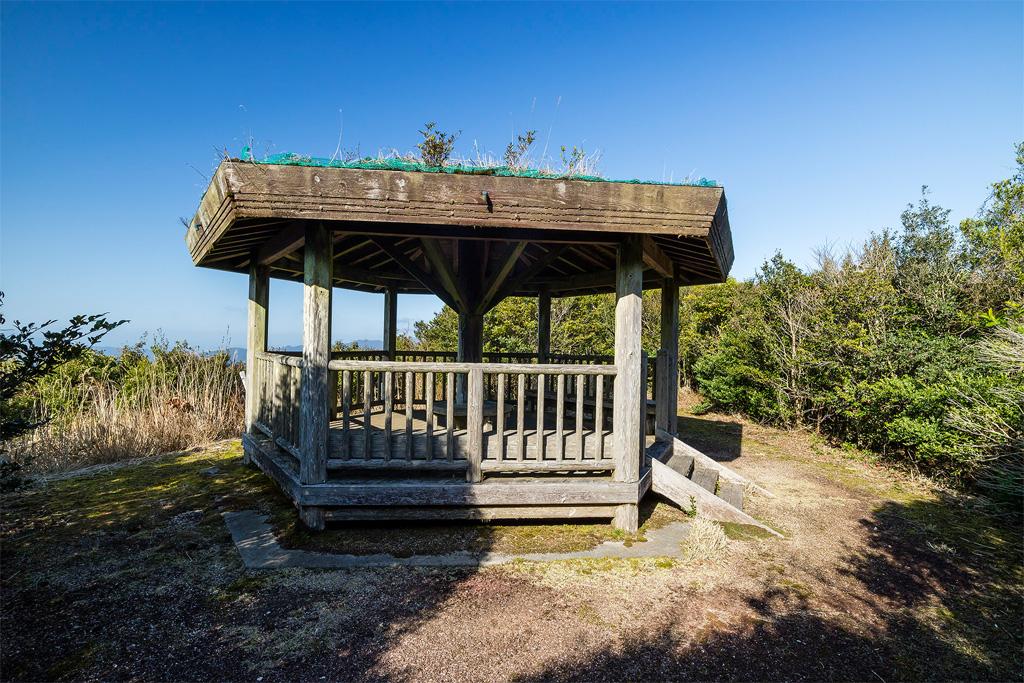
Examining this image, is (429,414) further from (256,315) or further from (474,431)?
(256,315)

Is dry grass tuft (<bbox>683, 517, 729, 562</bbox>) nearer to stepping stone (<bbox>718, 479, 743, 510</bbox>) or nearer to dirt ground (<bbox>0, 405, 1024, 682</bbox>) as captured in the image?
dirt ground (<bbox>0, 405, 1024, 682</bbox>)

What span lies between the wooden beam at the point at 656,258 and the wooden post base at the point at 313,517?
390cm

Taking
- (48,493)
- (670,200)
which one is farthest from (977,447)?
(48,493)

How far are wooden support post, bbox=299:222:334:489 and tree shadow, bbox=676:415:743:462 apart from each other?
6.47 metres

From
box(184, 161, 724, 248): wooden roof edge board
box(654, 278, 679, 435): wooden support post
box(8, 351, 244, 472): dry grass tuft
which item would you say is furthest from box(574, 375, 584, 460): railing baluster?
box(8, 351, 244, 472): dry grass tuft

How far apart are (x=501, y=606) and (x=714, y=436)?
808cm

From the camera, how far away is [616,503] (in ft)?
15.7

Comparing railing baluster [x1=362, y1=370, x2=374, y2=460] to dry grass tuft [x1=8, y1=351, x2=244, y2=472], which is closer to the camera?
railing baluster [x1=362, y1=370, x2=374, y2=460]

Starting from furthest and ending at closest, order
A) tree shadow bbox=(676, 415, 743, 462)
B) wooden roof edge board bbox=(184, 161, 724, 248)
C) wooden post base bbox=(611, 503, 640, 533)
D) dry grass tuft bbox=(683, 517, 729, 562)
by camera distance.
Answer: tree shadow bbox=(676, 415, 743, 462) < wooden post base bbox=(611, 503, 640, 533) < dry grass tuft bbox=(683, 517, 729, 562) < wooden roof edge board bbox=(184, 161, 724, 248)

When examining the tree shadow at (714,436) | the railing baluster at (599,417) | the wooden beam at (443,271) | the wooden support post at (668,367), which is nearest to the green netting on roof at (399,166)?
the wooden beam at (443,271)

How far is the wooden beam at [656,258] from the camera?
5031mm

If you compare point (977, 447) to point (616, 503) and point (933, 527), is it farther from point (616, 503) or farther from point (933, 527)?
point (616, 503)

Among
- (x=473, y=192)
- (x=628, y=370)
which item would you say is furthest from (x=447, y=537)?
(x=473, y=192)

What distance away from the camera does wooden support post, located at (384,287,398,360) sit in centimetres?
920
